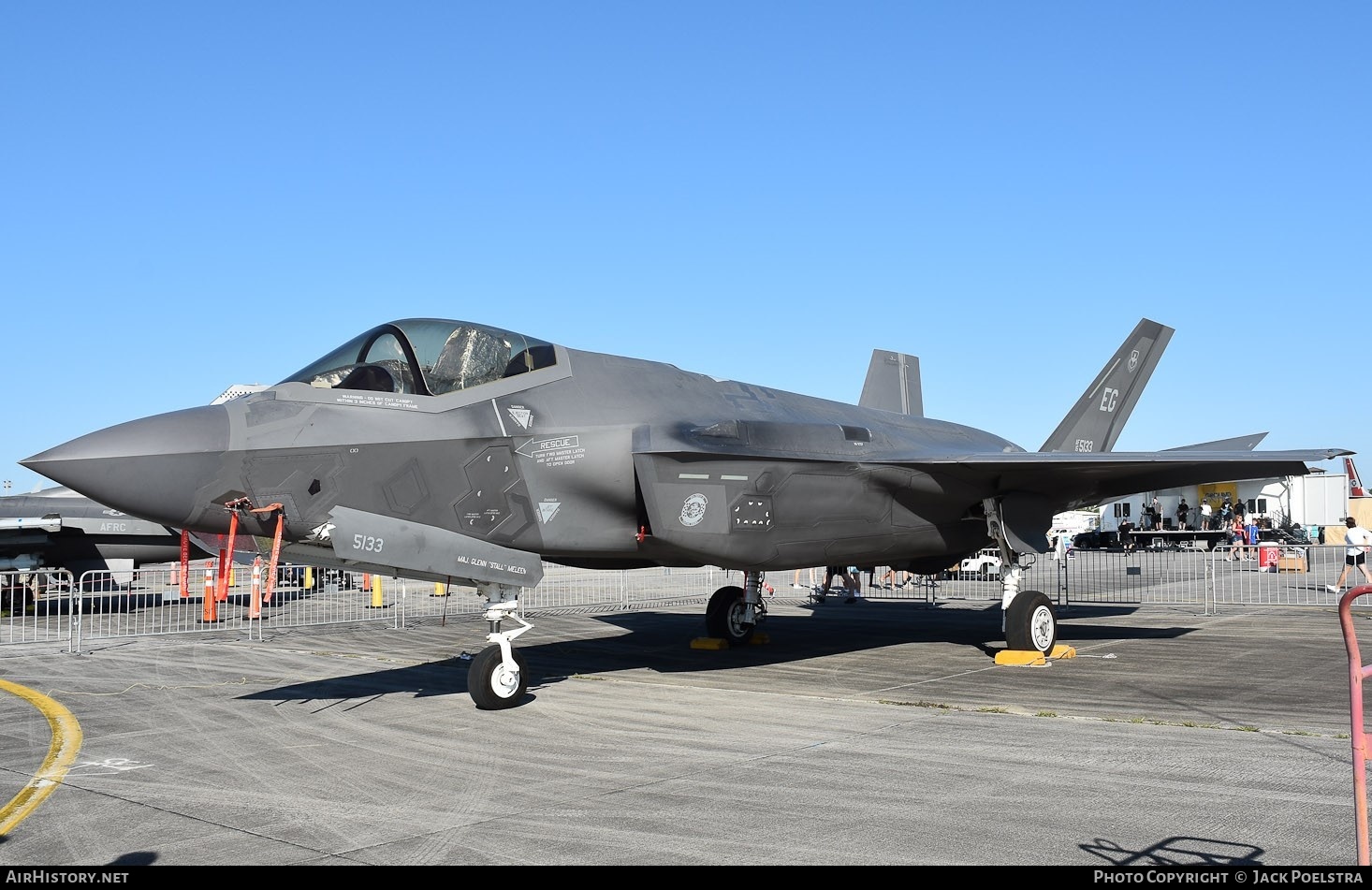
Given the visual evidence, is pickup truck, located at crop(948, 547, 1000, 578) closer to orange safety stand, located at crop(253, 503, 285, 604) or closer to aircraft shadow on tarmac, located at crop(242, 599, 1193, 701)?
aircraft shadow on tarmac, located at crop(242, 599, 1193, 701)

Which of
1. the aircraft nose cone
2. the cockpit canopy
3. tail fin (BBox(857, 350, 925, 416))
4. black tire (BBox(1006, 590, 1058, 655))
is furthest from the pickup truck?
the aircraft nose cone

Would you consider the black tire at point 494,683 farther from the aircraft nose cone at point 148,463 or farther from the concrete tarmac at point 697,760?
the aircraft nose cone at point 148,463

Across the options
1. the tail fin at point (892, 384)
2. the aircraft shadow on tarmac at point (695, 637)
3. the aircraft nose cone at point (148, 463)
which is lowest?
the aircraft shadow on tarmac at point (695, 637)

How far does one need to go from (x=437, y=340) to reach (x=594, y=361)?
1754 millimetres

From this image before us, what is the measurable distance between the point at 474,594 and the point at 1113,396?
1722 centimetres

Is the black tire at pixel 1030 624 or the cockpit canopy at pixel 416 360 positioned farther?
the black tire at pixel 1030 624

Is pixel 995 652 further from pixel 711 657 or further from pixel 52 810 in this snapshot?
pixel 52 810

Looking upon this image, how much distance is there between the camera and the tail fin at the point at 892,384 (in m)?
18.2

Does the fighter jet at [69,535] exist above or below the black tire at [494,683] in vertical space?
above

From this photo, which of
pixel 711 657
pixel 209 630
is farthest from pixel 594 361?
pixel 209 630

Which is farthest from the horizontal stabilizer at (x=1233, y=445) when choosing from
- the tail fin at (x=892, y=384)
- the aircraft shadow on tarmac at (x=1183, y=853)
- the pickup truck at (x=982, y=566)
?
the pickup truck at (x=982, y=566)

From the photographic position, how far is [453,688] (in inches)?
426

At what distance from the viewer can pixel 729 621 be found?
1466 centimetres

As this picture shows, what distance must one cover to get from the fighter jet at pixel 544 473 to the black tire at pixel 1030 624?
22 millimetres
